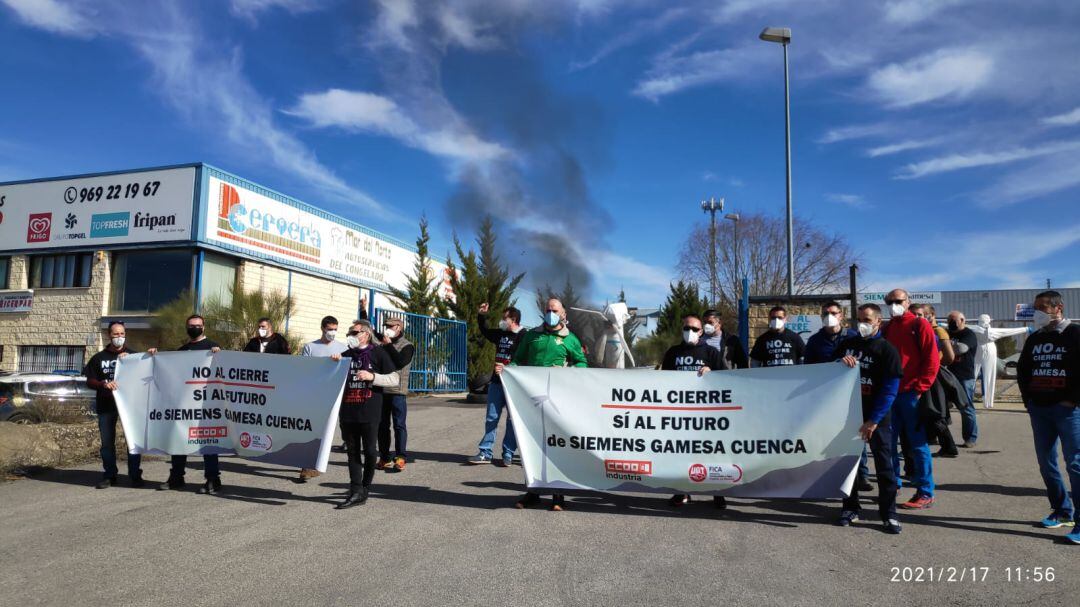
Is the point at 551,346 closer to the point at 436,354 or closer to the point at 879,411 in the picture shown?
the point at 879,411

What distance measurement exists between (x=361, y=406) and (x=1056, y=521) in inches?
232

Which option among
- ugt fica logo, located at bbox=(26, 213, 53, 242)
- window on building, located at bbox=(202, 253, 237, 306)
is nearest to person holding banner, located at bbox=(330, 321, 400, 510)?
window on building, located at bbox=(202, 253, 237, 306)

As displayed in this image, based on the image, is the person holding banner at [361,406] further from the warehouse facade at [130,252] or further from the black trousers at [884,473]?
the warehouse facade at [130,252]

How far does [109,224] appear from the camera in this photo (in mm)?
22781

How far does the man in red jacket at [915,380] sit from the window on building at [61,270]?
82.1ft

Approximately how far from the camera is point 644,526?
18.1ft

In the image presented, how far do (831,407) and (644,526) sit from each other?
6.10 feet

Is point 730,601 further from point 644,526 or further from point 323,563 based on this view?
point 323,563

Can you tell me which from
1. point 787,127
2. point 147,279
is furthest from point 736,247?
point 147,279

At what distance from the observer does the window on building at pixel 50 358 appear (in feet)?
75.6

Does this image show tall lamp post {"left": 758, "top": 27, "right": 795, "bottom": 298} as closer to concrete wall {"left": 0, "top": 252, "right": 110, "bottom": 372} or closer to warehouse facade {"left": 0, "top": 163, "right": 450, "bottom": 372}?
warehouse facade {"left": 0, "top": 163, "right": 450, "bottom": 372}

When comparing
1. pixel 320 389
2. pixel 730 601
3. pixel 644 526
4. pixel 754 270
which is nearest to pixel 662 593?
pixel 730 601

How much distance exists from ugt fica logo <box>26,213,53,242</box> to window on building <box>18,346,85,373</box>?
12.5ft
